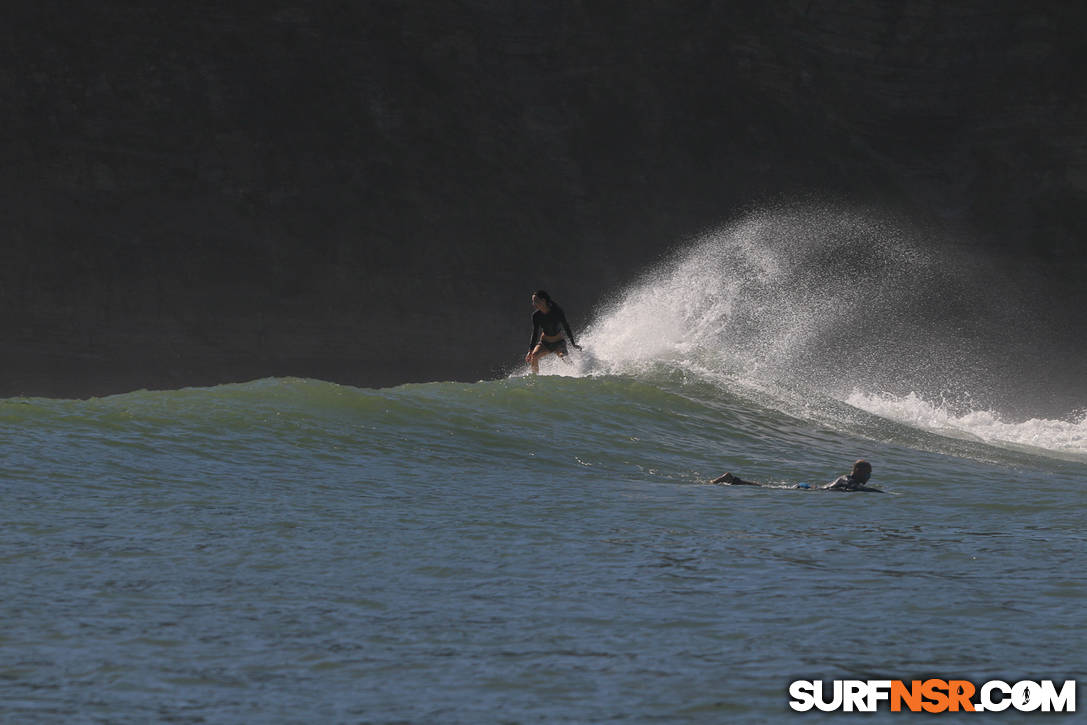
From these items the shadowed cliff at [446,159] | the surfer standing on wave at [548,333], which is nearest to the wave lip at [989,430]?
the surfer standing on wave at [548,333]

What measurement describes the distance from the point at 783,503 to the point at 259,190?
1229 inches

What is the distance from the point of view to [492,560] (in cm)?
805

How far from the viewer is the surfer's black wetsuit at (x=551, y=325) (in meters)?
18.6

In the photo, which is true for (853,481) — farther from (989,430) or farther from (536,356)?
(989,430)

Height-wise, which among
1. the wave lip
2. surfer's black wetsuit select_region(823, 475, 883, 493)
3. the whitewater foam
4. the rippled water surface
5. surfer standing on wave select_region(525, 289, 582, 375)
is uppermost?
the whitewater foam

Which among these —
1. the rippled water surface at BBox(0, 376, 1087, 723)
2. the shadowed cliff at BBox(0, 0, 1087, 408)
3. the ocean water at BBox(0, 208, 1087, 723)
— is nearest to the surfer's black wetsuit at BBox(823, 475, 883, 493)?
the ocean water at BBox(0, 208, 1087, 723)

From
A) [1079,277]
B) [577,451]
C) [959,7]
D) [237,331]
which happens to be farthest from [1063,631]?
[959,7]

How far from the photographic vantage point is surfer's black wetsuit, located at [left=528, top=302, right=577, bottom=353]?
18625 millimetres

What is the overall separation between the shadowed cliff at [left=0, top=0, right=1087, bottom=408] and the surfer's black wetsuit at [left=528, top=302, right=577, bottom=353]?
59.2ft

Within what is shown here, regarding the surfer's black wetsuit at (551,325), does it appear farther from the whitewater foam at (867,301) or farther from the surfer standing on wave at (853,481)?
the whitewater foam at (867,301)

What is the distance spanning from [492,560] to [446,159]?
34.3 metres

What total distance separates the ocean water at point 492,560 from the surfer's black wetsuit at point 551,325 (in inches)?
57.4

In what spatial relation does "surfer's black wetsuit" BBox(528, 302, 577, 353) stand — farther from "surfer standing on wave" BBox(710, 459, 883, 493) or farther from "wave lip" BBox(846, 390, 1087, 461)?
"surfer standing on wave" BBox(710, 459, 883, 493)

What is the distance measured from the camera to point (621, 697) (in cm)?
545
